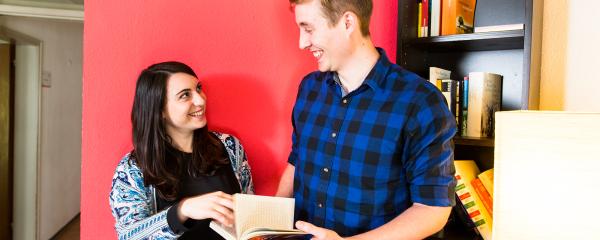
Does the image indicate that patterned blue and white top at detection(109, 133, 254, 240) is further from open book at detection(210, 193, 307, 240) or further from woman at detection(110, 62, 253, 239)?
open book at detection(210, 193, 307, 240)

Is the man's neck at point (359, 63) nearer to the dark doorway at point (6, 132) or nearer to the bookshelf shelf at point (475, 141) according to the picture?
the bookshelf shelf at point (475, 141)

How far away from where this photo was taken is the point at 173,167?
1.46 meters

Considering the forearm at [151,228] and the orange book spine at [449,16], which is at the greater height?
the orange book spine at [449,16]

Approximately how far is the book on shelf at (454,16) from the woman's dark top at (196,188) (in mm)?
960

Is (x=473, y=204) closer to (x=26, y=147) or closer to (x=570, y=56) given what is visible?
(x=570, y=56)

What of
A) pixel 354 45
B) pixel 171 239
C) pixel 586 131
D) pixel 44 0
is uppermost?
A: pixel 44 0

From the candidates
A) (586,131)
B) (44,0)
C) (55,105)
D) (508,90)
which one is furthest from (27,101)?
(586,131)

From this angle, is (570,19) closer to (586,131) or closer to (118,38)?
(586,131)

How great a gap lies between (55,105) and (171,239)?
3.65 m

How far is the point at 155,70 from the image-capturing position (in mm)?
1431

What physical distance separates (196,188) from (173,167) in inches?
4.3

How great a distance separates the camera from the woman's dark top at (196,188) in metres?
1.30

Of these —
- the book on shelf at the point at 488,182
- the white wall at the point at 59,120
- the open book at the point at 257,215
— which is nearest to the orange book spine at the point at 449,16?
the book on shelf at the point at 488,182

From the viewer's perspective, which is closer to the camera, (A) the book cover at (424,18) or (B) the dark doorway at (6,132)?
(A) the book cover at (424,18)
